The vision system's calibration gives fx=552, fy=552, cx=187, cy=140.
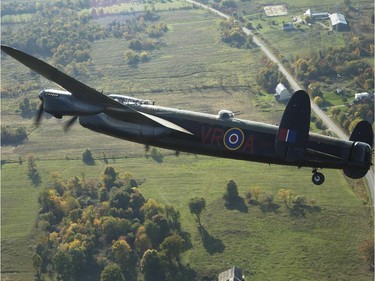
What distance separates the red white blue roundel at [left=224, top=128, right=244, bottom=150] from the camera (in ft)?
170

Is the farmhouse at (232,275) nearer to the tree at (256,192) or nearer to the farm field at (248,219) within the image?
the farm field at (248,219)

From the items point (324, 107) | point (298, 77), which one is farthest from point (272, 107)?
point (298, 77)

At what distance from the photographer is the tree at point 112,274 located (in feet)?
306

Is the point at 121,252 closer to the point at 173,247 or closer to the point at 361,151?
the point at 173,247

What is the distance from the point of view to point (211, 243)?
101438mm

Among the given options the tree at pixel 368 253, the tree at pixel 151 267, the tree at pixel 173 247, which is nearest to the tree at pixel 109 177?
the tree at pixel 173 247

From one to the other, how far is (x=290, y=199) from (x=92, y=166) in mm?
50326

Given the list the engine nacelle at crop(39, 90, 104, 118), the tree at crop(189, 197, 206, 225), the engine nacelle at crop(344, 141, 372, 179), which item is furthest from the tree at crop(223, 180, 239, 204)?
the engine nacelle at crop(344, 141, 372, 179)

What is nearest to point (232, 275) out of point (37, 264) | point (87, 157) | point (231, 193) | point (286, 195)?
point (231, 193)

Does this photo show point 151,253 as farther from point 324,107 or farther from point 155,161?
point 324,107

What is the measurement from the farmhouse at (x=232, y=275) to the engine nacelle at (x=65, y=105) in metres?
46.5

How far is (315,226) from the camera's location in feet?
343

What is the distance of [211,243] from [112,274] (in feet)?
63.3

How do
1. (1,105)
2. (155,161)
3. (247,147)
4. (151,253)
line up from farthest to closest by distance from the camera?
(1,105)
(155,161)
(151,253)
(247,147)
